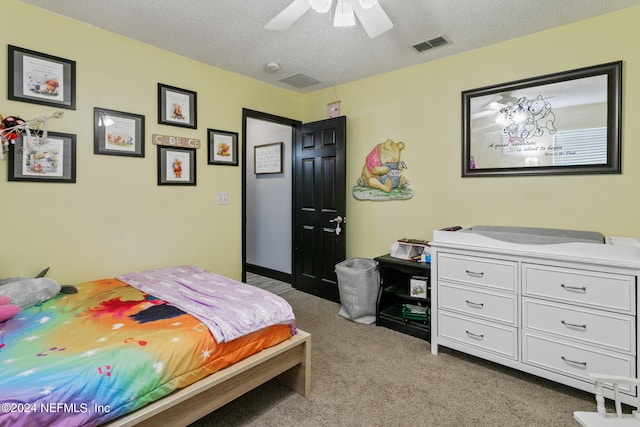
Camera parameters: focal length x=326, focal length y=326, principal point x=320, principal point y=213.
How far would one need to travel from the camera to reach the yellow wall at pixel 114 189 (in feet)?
7.36

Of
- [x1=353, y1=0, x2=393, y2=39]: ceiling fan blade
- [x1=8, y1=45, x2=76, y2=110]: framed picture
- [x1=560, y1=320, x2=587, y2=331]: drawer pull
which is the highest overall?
[x1=353, y1=0, x2=393, y2=39]: ceiling fan blade

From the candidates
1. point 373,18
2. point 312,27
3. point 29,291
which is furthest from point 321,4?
point 29,291

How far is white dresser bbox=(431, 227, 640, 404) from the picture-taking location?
185 cm

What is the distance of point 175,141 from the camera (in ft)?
9.80

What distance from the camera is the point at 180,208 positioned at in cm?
306

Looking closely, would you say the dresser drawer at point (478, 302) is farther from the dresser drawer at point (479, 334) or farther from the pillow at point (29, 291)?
the pillow at point (29, 291)

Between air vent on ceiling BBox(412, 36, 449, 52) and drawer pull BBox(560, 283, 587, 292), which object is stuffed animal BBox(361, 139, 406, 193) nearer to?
air vent on ceiling BBox(412, 36, 449, 52)

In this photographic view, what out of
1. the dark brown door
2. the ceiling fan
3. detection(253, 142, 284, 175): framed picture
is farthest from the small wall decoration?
the ceiling fan

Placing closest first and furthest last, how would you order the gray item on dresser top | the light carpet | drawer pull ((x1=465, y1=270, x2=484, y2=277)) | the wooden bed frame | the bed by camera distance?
the bed, the wooden bed frame, the light carpet, the gray item on dresser top, drawer pull ((x1=465, y1=270, x2=484, y2=277))

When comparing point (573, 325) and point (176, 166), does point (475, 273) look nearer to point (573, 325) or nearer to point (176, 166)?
point (573, 325)

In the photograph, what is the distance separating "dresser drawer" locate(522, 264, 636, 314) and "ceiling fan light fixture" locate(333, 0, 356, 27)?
1875mm

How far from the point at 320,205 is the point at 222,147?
1272 mm

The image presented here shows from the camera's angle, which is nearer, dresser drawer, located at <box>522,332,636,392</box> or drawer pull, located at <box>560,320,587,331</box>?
dresser drawer, located at <box>522,332,636,392</box>

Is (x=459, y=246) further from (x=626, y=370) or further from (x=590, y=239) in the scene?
(x=626, y=370)
